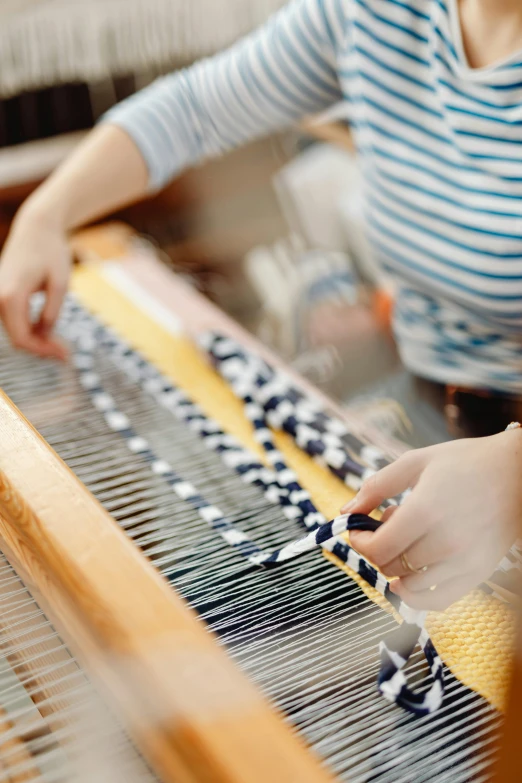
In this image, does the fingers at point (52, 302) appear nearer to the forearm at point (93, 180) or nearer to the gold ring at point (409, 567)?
the forearm at point (93, 180)

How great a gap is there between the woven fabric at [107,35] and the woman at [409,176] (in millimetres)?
842

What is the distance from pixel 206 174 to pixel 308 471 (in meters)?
1.26

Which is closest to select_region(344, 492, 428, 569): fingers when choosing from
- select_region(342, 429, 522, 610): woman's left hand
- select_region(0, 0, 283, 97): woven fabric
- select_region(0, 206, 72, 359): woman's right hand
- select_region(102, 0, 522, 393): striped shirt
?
select_region(342, 429, 522, 610): woman's left hand

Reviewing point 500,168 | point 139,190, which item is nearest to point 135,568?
point 500,168

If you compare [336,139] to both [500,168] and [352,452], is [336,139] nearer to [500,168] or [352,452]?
[500,168]

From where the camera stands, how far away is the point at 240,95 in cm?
105

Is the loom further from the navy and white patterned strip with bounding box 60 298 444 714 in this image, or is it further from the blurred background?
the blurred background

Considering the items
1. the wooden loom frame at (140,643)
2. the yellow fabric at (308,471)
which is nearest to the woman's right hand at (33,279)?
the yellow fabric at (308,471)

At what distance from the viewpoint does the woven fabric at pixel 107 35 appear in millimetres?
1749

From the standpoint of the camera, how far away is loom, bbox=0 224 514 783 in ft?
1.28

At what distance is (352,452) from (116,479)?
241 millimetres

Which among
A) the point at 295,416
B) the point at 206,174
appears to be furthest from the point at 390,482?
the point at 206,174

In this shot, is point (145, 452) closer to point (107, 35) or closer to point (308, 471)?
point (308, 471)

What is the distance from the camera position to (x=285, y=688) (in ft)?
1.82
